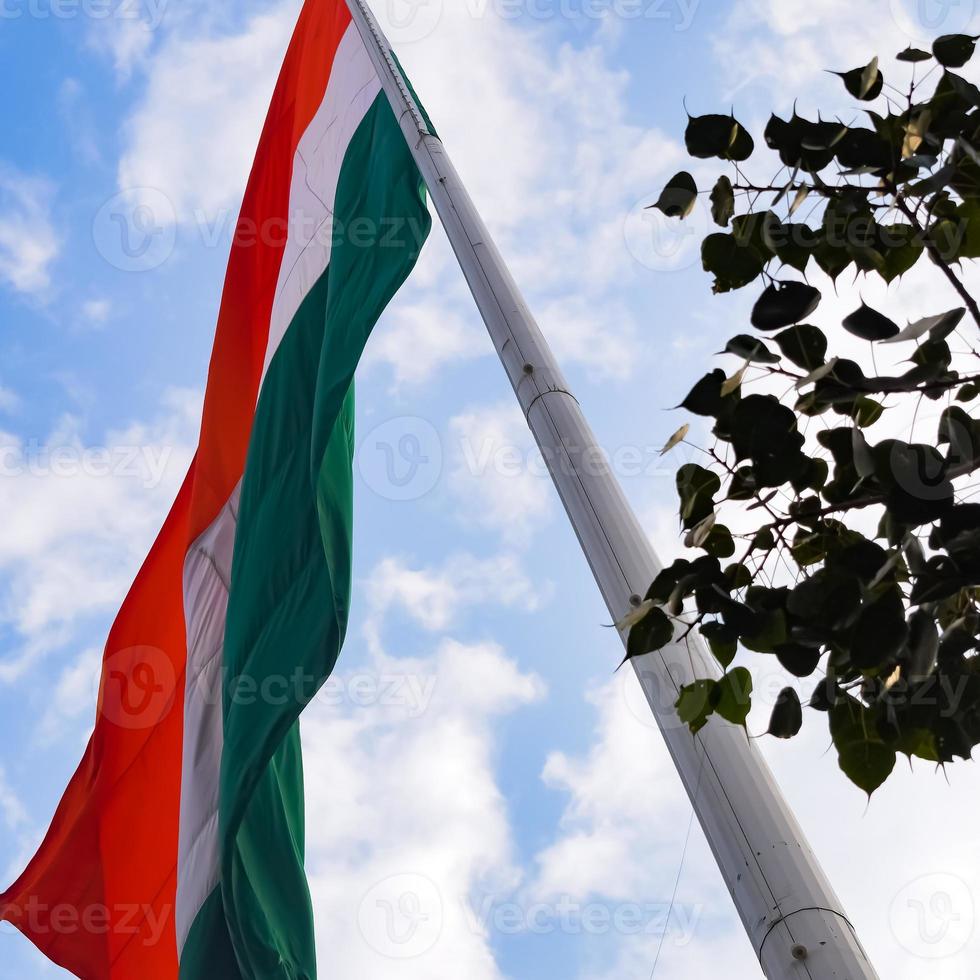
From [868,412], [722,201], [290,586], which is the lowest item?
[868,412]

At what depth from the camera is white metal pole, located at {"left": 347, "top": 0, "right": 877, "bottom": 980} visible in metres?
1.53

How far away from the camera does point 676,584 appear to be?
4.49 feet

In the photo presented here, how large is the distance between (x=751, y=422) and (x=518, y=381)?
1566mm

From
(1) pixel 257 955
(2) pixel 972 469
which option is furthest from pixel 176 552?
(2) pixel 972 469

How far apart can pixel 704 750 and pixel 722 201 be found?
3.03ft

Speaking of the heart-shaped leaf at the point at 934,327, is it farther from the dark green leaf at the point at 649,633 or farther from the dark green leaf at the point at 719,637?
the dark green leaf at the point at 649,633

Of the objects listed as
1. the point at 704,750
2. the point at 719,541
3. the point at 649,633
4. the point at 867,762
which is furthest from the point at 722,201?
the point at 704,750

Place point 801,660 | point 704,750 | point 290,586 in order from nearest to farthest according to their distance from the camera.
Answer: point 801,660, point 704,750, point 290,586

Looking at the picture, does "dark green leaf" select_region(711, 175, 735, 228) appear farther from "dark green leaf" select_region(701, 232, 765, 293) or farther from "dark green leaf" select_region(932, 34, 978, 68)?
"dark green leaf" select_region(932, 34, 978, 68)

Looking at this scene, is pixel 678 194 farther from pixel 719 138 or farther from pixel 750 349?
pixel 750 349

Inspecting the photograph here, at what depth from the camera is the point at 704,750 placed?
182 centimetres

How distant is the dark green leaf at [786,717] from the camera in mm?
1299

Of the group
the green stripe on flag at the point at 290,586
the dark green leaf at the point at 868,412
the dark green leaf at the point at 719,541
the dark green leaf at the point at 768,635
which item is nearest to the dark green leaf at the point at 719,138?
the dark green leaf at the point at 868,412

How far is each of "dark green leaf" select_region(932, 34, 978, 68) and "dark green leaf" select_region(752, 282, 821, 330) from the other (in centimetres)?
34
